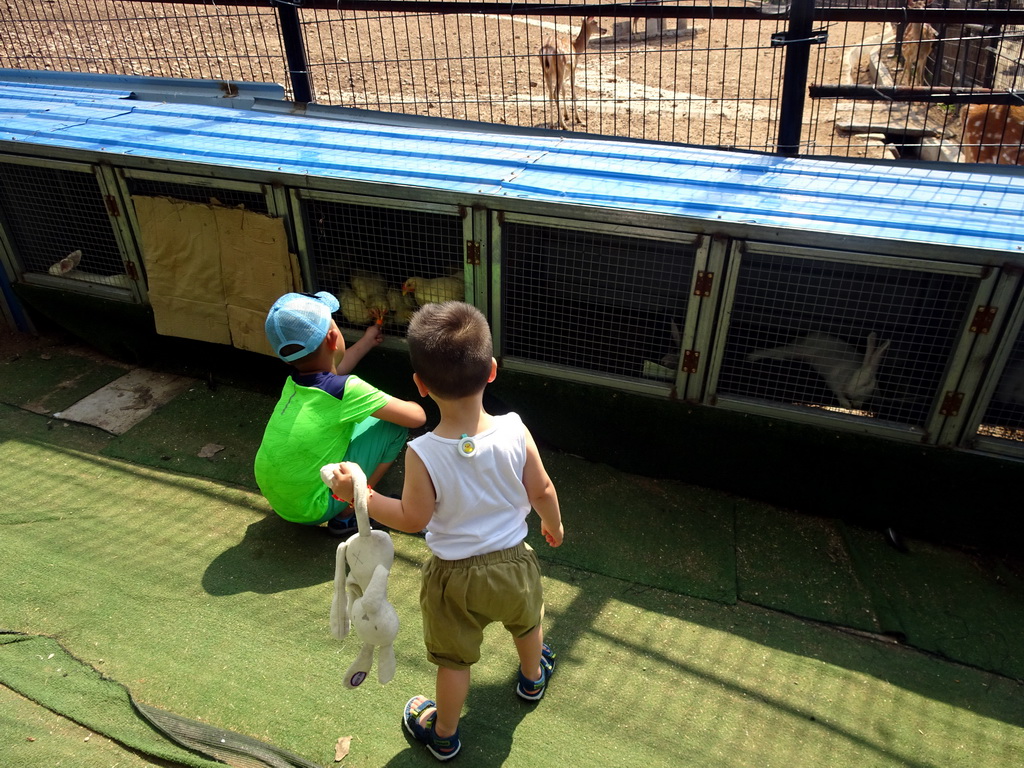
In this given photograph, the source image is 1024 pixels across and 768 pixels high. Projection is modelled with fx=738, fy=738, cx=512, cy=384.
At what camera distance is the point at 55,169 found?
4.12 meters

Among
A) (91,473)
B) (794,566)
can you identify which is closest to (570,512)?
(794,566)

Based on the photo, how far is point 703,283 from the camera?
319cm

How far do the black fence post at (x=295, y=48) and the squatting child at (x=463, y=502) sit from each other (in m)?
3.74

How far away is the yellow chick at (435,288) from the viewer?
3.74 metres

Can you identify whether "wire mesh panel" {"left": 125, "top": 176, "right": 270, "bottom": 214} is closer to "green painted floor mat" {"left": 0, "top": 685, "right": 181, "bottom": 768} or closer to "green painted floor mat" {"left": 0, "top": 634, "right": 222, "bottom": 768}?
"green painted floor mat" {"left": 0, "top": 634, "right": 222, "bottom": 768}

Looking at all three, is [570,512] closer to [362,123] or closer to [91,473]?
[91,473]

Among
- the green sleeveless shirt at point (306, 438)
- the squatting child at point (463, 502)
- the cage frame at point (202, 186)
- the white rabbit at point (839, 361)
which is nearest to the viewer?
the squatting child at point (463, 502)

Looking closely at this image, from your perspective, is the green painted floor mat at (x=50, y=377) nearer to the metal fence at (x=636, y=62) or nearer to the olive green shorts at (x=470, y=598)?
the metal fence at (x=636, y=62)

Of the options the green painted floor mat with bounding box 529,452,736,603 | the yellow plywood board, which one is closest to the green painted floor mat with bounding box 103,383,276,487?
the yellow plywood board

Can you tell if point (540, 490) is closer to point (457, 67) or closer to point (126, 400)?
point (126, 400)

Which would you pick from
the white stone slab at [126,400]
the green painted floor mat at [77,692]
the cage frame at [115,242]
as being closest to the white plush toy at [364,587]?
the green painted floor mat at [77,692]

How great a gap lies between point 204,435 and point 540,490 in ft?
8.52

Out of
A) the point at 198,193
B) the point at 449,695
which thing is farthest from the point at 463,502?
the point at 198,193

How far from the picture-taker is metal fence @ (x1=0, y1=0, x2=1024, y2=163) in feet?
13.5
